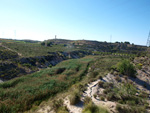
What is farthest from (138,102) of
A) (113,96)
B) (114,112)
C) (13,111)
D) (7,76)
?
(7,76)

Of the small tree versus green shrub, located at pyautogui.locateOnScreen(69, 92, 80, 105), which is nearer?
green shrub, located at pyautogui.locateOnScreen(69, 92, 80, 105)

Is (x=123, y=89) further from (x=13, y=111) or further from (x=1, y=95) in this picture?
(x=1, y=95)

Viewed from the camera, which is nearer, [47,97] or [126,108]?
[126,108]

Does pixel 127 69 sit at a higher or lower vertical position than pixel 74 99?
higher

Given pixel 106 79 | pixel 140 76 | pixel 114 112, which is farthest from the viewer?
pixel 140 76

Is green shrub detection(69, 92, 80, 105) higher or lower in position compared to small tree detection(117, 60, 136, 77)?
lower

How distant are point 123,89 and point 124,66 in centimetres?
1108

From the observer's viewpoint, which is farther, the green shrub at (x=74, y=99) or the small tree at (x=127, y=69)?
the small tree at (x=127, y=69)

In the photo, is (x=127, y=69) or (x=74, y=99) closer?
(x=74, y=99)

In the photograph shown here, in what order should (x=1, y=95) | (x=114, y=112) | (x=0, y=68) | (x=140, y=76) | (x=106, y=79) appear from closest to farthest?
(x=114, y=112), (x=1, y=95), (x=106, y=79), (x=140, y=76), (x=0, y=68)

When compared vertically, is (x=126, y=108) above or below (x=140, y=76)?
above

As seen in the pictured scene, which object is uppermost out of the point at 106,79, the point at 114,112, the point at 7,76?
the point at 114,112

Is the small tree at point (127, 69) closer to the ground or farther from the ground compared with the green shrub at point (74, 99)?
farther from the ground

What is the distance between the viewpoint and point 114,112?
8258mm
